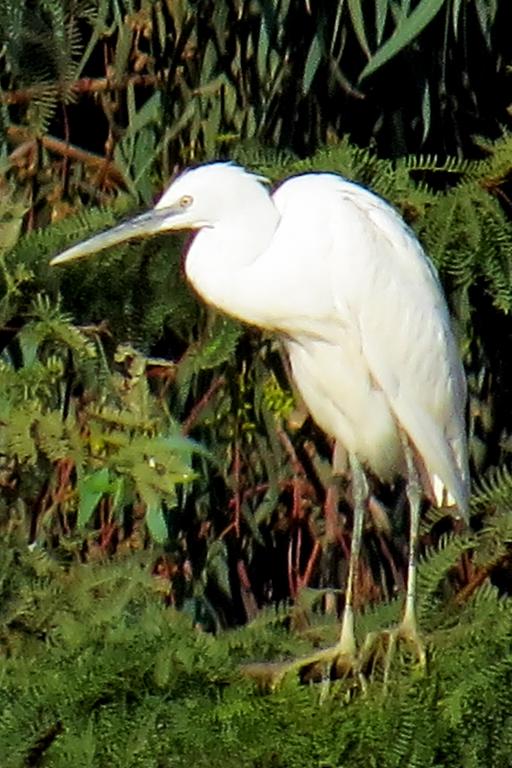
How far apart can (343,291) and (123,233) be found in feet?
0.85

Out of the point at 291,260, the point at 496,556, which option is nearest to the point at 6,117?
the point at 291,260

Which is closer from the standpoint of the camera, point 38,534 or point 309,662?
point 309,662

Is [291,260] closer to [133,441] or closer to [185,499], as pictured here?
[133,441]

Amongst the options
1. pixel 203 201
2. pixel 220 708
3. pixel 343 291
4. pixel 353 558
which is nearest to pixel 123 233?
pixel 203 201

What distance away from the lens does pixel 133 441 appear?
227 cm

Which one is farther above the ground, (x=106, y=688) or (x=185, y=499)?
(x=106, y=688)

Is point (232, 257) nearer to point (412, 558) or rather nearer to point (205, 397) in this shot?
point (412, 558)

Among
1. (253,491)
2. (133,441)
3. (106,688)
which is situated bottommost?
(253,491)

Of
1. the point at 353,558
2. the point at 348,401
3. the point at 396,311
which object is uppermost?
the point at 396,311

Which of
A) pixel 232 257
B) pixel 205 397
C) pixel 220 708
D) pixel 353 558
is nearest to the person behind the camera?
pixel 220 708

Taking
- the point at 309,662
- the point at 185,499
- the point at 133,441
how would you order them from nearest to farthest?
the point at 133,441, the point at 309,662, the point at 185,499

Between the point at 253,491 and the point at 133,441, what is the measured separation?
3.38 ft

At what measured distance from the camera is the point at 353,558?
2.76m

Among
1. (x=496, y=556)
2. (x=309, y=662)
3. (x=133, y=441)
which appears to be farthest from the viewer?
(x=496, y=556)
